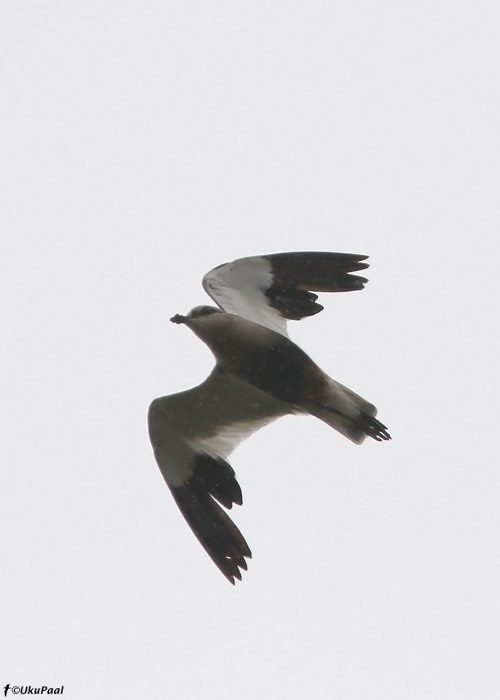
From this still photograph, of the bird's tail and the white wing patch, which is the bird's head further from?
the bird's tail

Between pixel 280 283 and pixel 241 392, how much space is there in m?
0.85

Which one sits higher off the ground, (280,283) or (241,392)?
(280,283)

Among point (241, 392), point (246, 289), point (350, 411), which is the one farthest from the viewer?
point (241, 392)

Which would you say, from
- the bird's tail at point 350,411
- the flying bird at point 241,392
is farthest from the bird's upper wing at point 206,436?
the bird's tail at point 350,411

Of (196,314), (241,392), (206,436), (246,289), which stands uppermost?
(246,289)

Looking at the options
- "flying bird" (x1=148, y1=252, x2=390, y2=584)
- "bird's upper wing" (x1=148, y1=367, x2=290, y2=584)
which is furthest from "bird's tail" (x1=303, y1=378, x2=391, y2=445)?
"bird's upper wing" (x1=148, y1=367, x2=290, y2=584)

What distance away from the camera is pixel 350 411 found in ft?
25.8

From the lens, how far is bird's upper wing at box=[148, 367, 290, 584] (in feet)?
26.5

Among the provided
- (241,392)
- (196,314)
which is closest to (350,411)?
(241,392)

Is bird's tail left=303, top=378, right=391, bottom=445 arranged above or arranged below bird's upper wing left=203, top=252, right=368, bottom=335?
below

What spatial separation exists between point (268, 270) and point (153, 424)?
54.6 inches

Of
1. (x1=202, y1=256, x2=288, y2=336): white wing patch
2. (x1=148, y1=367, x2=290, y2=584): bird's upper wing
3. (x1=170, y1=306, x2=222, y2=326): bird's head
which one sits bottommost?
(x1=148, y1=367, x2=290, y2=584): bird's upper wing

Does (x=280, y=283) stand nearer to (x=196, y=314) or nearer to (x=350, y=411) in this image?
(x=196, y=314)

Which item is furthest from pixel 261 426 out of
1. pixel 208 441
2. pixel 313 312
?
pixel 313 312
